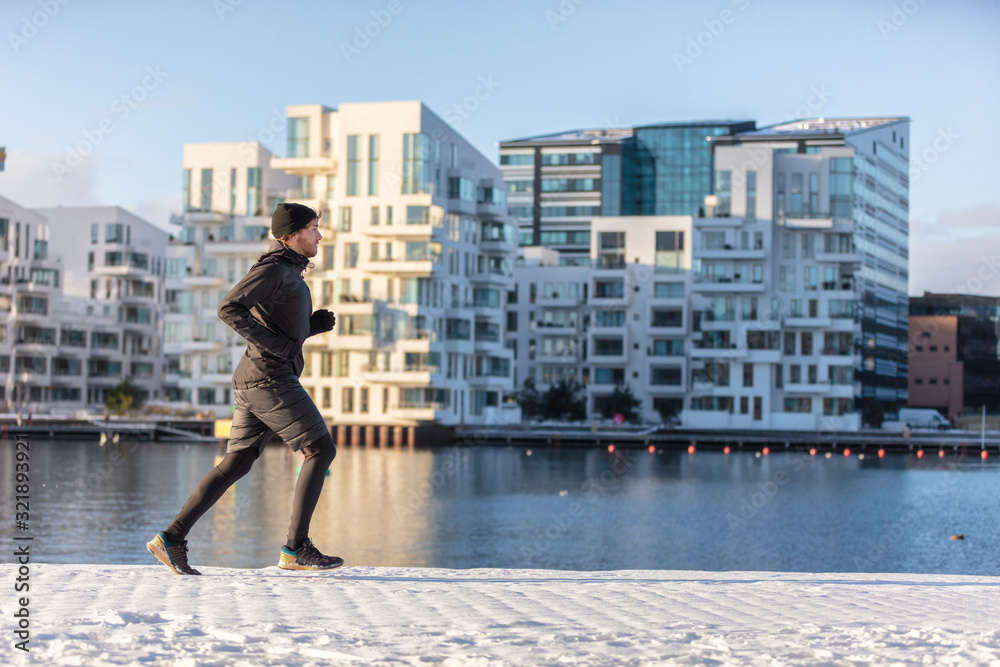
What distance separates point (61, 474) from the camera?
46781 mm

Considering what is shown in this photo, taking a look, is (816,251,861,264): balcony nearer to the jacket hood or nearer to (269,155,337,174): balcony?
(269,155,337,174): balcony

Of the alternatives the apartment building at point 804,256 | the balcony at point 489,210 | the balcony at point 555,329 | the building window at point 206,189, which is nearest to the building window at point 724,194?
the apartment building at point 804,256

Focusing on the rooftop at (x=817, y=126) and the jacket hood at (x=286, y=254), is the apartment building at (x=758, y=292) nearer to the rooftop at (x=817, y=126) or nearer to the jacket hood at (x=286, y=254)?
the rooftop at (x=817, y=126)

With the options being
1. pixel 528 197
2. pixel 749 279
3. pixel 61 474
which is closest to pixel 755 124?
pixel 528 197

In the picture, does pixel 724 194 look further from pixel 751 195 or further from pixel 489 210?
pixel 489 210

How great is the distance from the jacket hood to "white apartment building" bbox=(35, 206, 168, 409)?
103173 mm

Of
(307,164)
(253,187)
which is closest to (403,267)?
(307,164)

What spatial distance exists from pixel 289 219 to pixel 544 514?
28.0 m

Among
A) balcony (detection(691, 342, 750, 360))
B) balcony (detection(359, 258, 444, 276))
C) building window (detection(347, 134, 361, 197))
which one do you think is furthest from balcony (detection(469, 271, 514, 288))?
balcony (detection(691, 342, 750, 360))

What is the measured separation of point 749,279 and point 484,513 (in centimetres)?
6056

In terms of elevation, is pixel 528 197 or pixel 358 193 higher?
pixel 528 197

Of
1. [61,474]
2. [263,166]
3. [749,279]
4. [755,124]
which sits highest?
[755,124]

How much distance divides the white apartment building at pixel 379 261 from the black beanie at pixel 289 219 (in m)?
71.0

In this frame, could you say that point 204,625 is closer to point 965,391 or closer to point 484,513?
point 484,513
